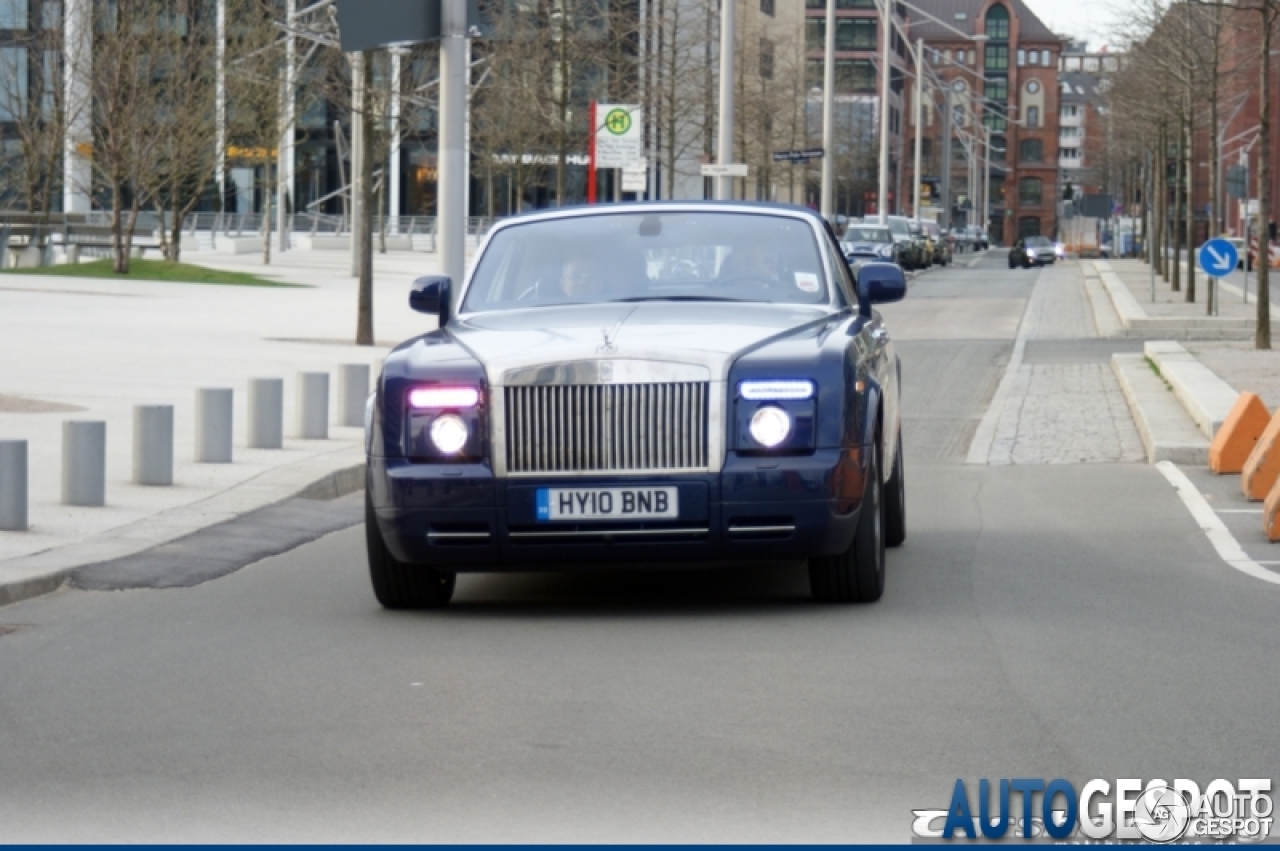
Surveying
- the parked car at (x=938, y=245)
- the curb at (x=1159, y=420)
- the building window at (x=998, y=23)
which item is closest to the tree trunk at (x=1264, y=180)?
the curb at (x=1159, y=420)

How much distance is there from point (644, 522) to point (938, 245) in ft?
237

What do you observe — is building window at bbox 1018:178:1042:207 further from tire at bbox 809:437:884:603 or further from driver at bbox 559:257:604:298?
tire at bbox 809:437:884:603

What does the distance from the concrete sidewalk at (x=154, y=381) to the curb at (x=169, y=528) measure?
0.04 ft

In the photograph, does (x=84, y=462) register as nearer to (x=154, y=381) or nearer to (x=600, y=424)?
(x=600, y=424)

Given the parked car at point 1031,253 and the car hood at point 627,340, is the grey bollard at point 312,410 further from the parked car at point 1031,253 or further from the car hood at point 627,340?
the parked car at point 1031,253

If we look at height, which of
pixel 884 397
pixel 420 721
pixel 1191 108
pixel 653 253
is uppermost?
pixel 1191 108

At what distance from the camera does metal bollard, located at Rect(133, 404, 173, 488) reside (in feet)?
41.5

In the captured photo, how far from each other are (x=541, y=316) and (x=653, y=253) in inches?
32.2

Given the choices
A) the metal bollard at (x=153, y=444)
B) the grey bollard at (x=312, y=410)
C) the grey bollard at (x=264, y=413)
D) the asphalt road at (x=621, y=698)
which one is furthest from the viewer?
the grey bollard at (x=312, y=410)

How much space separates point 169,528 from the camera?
36.6ft

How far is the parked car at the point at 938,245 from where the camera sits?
7778cm

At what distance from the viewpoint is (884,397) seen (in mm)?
9500

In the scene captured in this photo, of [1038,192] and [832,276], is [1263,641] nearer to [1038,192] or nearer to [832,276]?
[832,276]

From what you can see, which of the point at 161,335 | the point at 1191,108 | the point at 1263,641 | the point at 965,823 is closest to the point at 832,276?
the point at 1263,641
